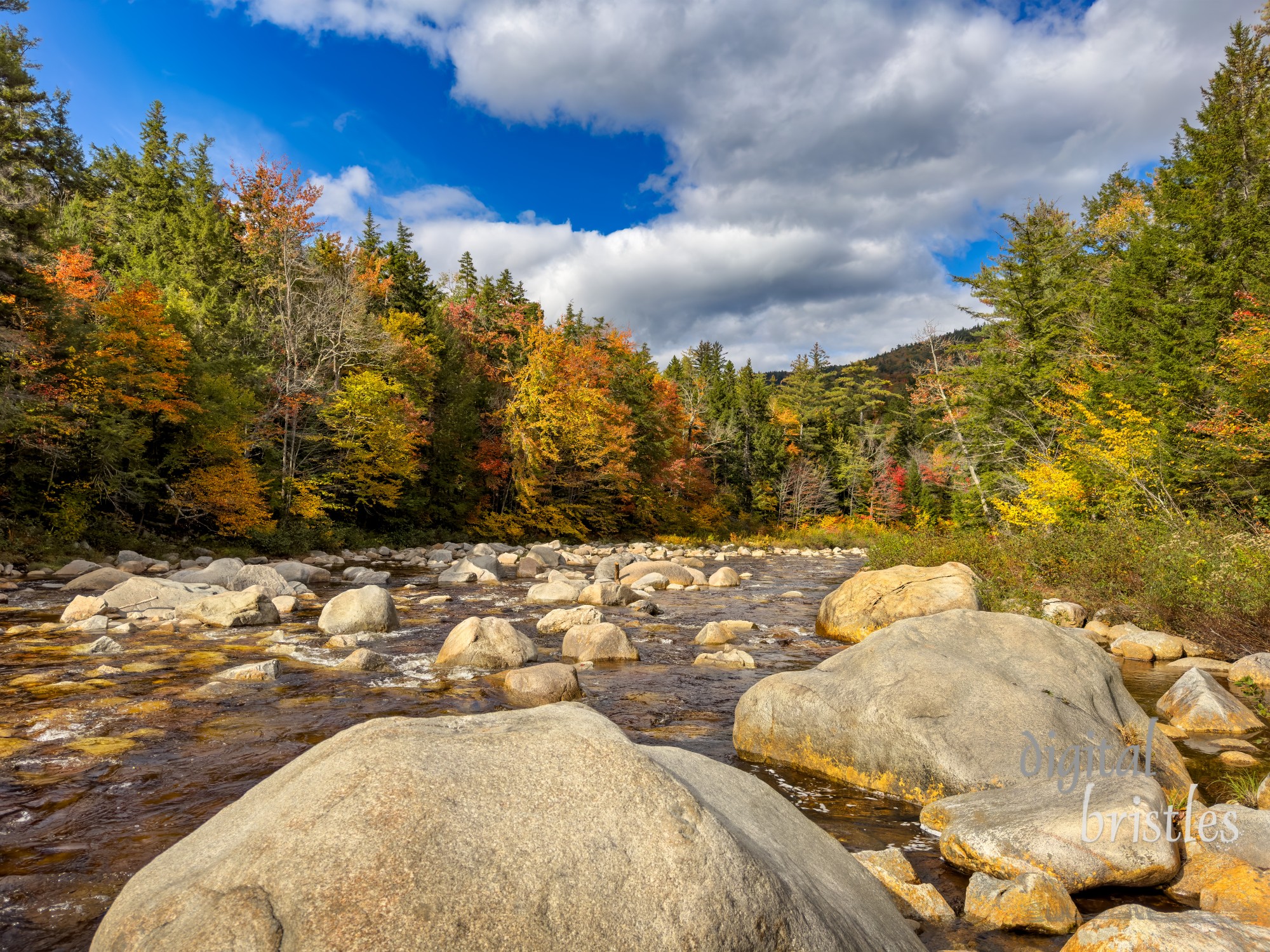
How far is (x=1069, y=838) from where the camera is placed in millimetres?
3844

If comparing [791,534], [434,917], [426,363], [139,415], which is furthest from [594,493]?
[434,917]

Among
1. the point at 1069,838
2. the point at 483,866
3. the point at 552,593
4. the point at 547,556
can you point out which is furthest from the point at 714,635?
the point at 547,556

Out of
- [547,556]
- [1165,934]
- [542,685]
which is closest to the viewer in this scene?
[1165,934]

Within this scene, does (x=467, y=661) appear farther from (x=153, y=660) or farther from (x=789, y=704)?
(x=789, y=704)

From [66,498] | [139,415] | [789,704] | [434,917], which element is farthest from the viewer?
[139,415]

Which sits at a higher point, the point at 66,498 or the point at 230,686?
the point at 66,498

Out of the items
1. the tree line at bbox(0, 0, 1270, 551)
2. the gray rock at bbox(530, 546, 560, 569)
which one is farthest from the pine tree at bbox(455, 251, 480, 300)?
the gray rock at bbox(530, 546, 560, 569)

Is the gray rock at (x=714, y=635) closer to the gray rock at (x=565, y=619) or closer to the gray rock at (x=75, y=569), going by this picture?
the gray rock at (x=565, y=619)

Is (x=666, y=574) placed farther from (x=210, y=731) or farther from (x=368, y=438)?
(x=368, y=438)

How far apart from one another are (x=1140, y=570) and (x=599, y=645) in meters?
10.6

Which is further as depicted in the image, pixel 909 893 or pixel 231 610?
pixel 231 610

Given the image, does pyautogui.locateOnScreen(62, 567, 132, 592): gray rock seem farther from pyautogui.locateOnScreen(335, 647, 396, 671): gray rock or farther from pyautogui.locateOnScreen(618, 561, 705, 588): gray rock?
pyautogui.locateOnScreen(618, 561, 705, 588): gray rock

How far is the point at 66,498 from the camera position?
16.7m

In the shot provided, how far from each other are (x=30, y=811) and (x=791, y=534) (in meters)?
40.6
